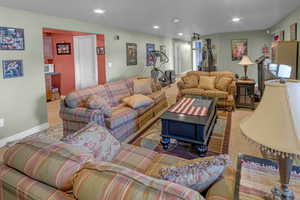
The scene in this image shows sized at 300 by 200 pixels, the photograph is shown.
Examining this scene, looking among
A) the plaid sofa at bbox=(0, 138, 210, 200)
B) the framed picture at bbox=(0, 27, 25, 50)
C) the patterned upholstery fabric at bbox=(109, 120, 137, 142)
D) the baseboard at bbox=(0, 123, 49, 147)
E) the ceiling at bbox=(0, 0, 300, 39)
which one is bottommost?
the baseboard at bbox=(0, 123, 49, 147)

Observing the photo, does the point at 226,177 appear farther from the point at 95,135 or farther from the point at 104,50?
the point at 104,50

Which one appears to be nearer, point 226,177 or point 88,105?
point 226,177

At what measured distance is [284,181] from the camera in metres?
1.03

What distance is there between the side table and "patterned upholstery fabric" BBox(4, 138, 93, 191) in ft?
15.9

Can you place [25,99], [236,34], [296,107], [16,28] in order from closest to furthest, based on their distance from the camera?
[296,107], [16,28], [25,99], [236,34]

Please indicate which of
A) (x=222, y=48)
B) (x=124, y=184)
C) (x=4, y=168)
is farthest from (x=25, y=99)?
(x=222, y=48)

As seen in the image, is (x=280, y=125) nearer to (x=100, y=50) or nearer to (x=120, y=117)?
(x=120, y=117)

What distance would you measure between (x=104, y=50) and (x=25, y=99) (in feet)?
8.15

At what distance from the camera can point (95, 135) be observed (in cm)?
187

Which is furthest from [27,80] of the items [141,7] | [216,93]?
[216,93]

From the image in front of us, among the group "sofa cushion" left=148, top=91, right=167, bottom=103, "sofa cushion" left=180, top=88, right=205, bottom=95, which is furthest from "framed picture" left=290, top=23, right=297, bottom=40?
"sofa cushion" left=148, top=91, right=167, bottom=103

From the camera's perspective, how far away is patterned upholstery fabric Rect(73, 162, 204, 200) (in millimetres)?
884

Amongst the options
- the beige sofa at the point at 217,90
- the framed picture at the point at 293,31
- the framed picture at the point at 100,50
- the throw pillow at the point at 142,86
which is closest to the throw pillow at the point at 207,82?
the beige sofa at the point at 217,90

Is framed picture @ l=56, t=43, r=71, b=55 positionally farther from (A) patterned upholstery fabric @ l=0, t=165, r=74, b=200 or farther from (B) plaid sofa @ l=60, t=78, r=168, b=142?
(A) patterned upholstery fabric @ l=0, t=165, r=74, b=200
